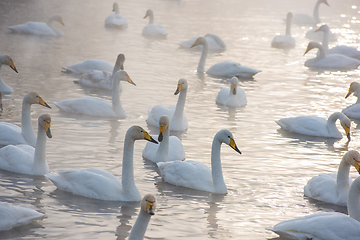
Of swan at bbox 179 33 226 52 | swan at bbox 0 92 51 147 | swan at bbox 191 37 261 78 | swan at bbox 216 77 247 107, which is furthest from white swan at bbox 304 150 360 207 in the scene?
swan at bbox 179 33 226 52

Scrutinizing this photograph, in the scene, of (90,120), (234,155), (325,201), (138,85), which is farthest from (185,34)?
(325,201)

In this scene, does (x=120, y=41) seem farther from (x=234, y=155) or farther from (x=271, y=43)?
(x=234, y=155)

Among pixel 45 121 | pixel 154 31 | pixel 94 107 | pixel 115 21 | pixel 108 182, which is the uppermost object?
pixel 115 21

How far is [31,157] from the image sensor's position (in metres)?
7.99

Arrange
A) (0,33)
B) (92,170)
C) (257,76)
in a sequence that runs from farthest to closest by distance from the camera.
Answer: (0,33), (257,76), (92,170)

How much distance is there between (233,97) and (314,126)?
8.93ft

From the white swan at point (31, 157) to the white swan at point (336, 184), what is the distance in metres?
3.96

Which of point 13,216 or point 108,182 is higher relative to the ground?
point 108,182

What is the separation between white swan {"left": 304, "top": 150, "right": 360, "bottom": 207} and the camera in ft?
24.0

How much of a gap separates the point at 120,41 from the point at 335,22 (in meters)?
16.4

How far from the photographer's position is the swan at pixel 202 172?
7.75 m

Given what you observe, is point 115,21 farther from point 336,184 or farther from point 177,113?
point 336,184

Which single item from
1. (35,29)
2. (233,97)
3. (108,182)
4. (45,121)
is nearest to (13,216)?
(108,182)

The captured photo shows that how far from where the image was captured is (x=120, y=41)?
72.4ft
